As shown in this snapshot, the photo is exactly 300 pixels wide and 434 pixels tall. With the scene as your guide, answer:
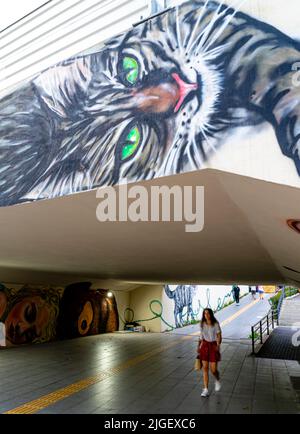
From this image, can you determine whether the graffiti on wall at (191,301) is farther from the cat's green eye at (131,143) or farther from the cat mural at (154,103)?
the cat's green eye at (131,143)

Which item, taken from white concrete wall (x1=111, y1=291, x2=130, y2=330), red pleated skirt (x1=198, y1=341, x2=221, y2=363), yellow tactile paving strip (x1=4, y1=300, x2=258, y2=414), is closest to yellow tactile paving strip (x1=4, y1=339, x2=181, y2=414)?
yellow tactile paving strip (x1=4, y1=300, x2=258, y2=414)

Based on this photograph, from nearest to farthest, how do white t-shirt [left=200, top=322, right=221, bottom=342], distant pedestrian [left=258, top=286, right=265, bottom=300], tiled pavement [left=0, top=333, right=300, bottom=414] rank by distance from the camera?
tiled pavement [left=0, top=333, right=300, bottom=414] < white t-shirt [left=200, top=322, right=221, bottom=342] < distant pedestrian [left=258, top=286, right=265, bottom=300]

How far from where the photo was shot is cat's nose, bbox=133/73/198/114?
378cm

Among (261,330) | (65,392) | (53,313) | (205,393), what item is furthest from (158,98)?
(53,313)

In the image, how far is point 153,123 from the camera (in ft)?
12.7

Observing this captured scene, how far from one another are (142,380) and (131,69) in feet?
22.8

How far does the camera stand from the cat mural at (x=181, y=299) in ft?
72.1

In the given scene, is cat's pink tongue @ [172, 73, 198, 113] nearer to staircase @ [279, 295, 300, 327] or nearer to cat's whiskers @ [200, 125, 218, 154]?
cat's whiskers @ [200, 125, 218, 154]

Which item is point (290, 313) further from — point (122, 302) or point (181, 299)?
point (122, 302)

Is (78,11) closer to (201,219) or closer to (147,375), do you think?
(201,219)

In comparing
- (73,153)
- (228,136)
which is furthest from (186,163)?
(73,153)

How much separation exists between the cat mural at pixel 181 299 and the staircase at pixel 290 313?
19.5ft

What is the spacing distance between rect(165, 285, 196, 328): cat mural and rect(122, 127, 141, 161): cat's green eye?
17.6 metres

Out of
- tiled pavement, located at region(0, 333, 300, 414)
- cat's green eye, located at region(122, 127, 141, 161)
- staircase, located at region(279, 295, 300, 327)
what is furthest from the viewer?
staircase, located at region(279, 295, 300, 327)
